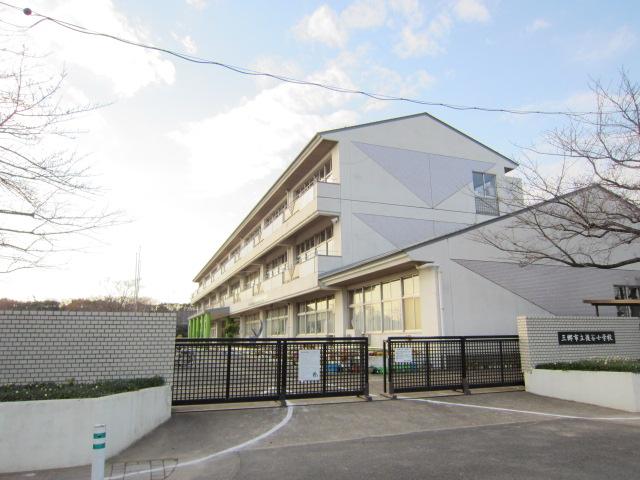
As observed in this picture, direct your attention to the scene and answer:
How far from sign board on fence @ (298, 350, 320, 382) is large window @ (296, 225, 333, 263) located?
34.3 feet

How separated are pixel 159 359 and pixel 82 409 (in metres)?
2.34

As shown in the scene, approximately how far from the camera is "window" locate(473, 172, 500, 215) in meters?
22.6

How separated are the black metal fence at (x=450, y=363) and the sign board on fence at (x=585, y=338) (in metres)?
1.27

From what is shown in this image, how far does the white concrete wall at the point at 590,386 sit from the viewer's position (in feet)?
30.4

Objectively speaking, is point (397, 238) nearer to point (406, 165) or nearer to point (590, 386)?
point (406, 165)

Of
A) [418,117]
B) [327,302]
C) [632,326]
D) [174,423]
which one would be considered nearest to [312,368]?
[174,423]

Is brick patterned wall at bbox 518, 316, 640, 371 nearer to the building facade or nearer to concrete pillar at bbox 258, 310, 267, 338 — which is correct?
the building facade

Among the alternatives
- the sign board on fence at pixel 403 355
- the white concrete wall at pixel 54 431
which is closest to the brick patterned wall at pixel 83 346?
the white concrete wall at pixel 54 431

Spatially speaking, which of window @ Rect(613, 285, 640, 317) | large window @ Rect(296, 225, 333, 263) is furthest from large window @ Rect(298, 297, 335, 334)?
window @ Rect(613, 285, 640, 317)

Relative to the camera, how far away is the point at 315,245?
75.8ft

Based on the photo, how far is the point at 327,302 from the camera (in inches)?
878

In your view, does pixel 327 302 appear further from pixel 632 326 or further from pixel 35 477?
pixel 35 477

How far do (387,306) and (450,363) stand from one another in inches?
254

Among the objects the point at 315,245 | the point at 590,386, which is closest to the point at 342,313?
the point at 315,245
